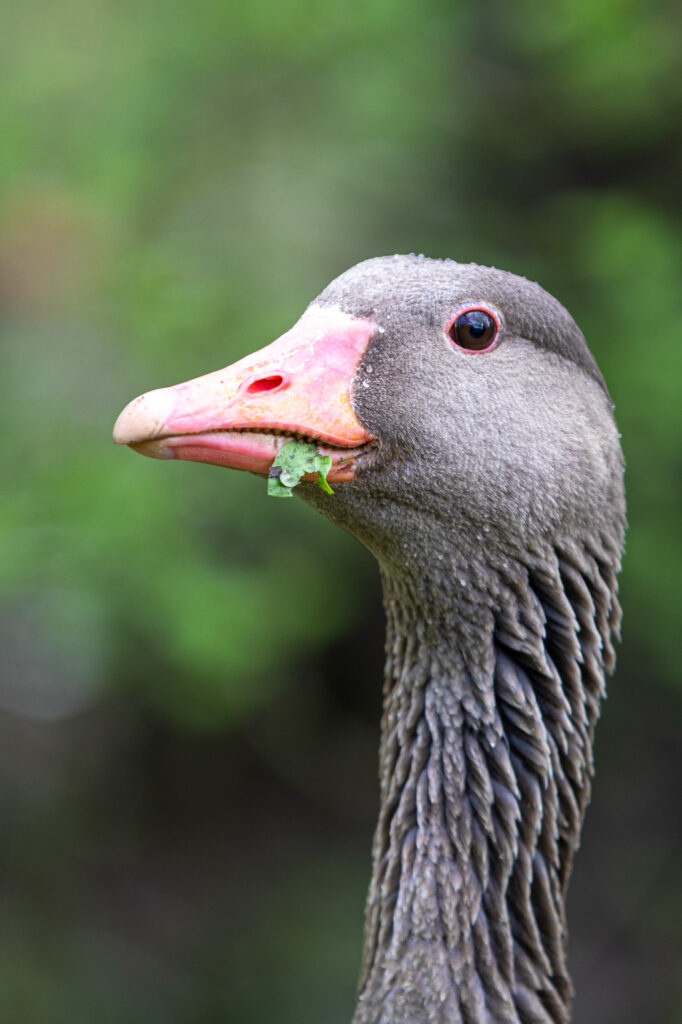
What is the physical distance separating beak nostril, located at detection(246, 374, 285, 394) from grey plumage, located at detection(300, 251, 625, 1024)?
0.74 feet

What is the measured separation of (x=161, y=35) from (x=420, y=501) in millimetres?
5247

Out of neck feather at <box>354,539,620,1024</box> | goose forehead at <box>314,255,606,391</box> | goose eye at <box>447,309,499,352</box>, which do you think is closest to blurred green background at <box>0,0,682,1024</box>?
neck feather at <box>354,539,620,1024</box>

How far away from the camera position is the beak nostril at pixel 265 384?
9.33 feet

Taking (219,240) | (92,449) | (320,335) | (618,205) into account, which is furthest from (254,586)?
(320,335)

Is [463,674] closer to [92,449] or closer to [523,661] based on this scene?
[523,661]

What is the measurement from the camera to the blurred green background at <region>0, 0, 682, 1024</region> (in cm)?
609

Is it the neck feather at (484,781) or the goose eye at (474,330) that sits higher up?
the goose eye at (474,330)

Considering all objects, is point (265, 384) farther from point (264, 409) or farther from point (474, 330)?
point (474, 330)

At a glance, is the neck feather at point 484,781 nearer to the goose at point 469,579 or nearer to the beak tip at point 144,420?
the goose at point 469,579

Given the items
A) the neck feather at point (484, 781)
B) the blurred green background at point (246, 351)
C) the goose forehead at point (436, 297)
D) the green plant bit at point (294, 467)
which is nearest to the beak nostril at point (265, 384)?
the green plant bit at point (294, 467)

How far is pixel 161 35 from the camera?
7.04m

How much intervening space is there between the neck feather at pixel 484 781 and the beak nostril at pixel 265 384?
769 mm

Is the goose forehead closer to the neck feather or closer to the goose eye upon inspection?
the goose eye

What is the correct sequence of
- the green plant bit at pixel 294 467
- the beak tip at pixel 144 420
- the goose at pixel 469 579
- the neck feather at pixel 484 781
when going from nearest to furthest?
1. the beak tip at pixel 144 420
2. the green plant bit at pixel 294 467
3. the goose at pixel 469 579
4. the neck feather at pixel 484 781
